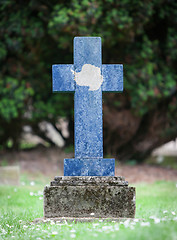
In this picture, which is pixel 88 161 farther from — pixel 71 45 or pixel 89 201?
pixel 71 45

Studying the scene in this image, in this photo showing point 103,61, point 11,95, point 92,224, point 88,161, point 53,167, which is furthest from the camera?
point 53,167

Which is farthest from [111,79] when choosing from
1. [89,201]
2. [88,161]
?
[89,201]

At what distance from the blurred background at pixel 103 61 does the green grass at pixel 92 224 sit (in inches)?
115

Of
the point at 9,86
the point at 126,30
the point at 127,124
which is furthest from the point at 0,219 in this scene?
the point at 127,124

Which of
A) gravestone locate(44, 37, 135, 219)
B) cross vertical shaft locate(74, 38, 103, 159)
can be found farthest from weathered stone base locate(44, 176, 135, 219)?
cross vertical shaft locate(74, 38, 103, 159)

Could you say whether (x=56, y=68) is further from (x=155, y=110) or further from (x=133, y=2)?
(x=155, y=110)

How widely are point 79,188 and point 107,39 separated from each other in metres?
5.04

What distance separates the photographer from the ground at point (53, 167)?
933cm

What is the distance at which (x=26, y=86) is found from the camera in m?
9.00

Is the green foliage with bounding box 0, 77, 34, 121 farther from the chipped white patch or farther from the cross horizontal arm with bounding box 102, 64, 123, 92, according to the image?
the cross horizontal arm with bounding box 102, 64, 123, 92

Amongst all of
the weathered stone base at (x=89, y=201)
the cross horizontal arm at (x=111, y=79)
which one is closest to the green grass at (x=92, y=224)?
the weathered stone base at (x=89, y=201)

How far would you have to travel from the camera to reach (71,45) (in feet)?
27.6

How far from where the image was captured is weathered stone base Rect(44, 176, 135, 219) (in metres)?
4.01

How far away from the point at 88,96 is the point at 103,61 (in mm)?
4852
